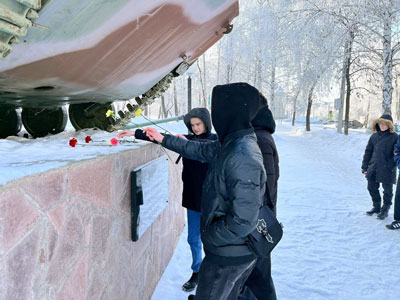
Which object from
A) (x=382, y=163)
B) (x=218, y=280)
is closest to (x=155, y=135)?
(x=218, y=280)

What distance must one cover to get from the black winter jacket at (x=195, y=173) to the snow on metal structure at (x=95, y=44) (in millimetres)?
776

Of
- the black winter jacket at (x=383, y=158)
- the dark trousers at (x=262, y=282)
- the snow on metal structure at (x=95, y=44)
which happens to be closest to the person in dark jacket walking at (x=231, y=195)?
the dark trousers at (x=262, y=282)

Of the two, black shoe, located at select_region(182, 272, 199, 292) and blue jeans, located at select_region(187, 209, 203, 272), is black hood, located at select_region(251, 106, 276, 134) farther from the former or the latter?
black shoe, located at select_region(182, 272, 199, 292)

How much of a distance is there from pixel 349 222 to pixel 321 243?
1.01 m

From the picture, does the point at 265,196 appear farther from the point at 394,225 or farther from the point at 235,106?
the point at 394,225

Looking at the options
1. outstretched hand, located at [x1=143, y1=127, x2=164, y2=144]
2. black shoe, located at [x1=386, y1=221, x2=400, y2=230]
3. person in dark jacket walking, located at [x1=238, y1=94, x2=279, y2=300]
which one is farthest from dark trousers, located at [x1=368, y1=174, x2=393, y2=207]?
outstretched hand, located at [x1=143, y1=127, x2=164, y2=144]

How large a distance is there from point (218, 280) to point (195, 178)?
4.21ft

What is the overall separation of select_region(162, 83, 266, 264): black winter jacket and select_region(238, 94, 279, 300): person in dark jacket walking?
Result: 0.47 m

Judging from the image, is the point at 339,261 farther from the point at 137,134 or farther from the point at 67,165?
the point at 67,165

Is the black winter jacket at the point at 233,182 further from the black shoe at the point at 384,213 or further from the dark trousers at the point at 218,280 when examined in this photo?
the black shoe at the point at 384,213

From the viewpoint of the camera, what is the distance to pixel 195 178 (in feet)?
10.2

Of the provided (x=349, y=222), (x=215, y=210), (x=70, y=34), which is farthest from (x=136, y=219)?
(x=349, y=222)

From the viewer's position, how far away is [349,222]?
16.2 ft

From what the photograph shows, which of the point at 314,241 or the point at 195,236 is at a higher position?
the point at 195,236
